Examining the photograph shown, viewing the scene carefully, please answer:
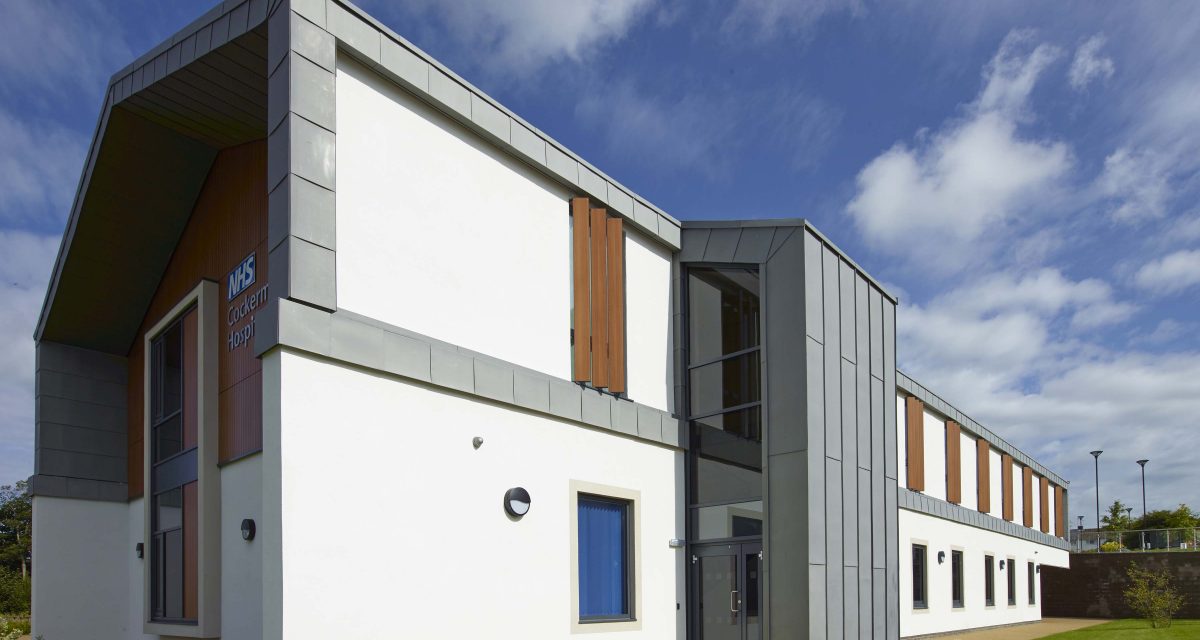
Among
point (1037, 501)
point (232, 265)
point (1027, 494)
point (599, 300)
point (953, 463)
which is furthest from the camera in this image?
point (1037, 501)

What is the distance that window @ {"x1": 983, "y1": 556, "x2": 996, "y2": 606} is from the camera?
26953 millimetres

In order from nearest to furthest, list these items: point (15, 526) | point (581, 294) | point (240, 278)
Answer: point (240, 278)
point (581, 294)
point (15, 526)

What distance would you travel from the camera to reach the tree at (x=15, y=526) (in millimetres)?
39469

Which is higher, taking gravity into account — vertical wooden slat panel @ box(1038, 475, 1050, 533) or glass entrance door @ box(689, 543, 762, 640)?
glass entrance door @ box(689, 543, 762, 640)

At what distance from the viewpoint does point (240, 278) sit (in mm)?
11000

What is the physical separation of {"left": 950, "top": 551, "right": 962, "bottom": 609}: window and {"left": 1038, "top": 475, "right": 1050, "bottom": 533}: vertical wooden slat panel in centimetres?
1334

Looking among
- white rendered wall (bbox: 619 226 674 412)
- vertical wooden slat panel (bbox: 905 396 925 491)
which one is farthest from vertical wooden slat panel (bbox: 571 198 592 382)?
vertical wooden slat panel (bbox: 905 396 925 491)

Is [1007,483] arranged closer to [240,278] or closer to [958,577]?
[958,577]

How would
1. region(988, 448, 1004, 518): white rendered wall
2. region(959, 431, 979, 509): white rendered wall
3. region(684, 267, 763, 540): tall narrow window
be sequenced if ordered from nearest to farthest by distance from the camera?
region(684, 267, 763, 540): tall narrow window
region(959, 431, 979, 509): white rendered wall
region(988, 448, 1004, 518): white rendered wall

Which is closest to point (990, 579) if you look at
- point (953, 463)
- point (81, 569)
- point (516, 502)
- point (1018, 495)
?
point (953, 463)

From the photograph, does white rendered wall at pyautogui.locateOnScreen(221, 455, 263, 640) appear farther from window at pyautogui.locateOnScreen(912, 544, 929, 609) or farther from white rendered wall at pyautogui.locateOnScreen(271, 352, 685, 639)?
window at pyautogui.locateOnScreen(912, 544, 929, 609)

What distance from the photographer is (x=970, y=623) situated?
25.1m

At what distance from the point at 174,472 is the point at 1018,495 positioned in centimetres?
2878

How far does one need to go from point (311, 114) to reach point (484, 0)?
2958 millimetres
